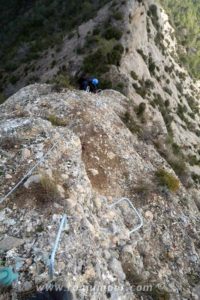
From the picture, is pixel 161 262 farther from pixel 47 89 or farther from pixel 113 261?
pixel 47 89

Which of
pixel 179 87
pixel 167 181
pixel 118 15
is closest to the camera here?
pixel 167 181

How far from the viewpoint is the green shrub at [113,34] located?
32.6 meters

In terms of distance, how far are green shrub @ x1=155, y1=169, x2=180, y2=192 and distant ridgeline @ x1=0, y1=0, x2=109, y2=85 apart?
1104 inches

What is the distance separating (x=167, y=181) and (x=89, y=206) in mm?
4316

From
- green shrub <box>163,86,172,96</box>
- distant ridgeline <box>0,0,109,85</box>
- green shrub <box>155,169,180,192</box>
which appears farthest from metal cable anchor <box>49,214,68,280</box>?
distant ridgeline <box>0,0,109,85</box>

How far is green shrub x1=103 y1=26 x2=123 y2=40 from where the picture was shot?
107ft

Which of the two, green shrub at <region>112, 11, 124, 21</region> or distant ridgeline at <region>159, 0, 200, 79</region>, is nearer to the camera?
green shrub at <region>112, 11, 124, 21</region>

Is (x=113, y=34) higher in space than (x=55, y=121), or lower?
higher

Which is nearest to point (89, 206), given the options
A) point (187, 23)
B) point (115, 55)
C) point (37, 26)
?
point (115, 55)

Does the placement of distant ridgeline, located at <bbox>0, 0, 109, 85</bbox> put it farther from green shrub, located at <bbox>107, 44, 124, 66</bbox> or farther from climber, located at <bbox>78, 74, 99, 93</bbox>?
climber, located at <bbox>78, 74, 99, 93</bbox>

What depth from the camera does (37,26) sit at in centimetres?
5238

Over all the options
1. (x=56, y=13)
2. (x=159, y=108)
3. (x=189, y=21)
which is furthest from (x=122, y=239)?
(x=189, y=21)

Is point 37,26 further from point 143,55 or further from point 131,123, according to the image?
point 131,123

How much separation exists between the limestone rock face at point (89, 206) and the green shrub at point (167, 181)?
206mm
